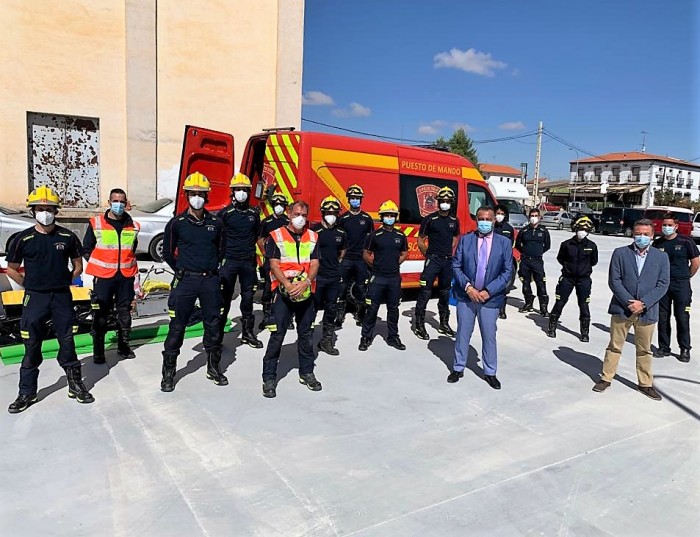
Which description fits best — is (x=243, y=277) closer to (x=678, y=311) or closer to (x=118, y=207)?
(x=118, y=207)

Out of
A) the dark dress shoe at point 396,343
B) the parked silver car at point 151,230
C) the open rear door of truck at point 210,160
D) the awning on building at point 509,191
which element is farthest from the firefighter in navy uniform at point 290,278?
the awning on building at point 509,191

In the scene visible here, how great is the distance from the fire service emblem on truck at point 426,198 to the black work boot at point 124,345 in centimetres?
477

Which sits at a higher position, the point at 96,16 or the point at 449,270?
the point at 96,16

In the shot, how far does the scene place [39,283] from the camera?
4.36 m

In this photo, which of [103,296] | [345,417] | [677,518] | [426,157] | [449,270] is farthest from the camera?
[426,157]

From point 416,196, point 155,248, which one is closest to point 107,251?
point 416,196

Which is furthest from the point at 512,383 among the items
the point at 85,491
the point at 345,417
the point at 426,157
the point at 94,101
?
the point at 94,101

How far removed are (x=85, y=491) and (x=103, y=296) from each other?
2509mm

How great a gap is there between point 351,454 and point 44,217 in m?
3.04

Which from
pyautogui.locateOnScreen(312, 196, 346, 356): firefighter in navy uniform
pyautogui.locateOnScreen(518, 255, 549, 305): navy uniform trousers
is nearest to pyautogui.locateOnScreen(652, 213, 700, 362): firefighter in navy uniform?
pyautogui.locateOnScreen(518, 255, 549, 305): navy uniform trousers

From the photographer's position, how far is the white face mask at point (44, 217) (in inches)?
174

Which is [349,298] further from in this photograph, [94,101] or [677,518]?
[94,101]

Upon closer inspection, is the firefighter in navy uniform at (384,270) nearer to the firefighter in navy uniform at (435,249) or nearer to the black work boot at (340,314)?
the firefighter in navy uniform at (435,249)

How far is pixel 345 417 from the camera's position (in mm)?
4516
